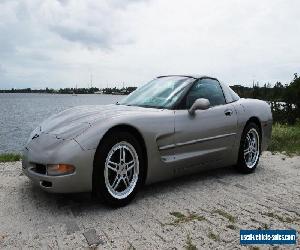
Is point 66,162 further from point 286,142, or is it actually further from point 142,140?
point 286,142

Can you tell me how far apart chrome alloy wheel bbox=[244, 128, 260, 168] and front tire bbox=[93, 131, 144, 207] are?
89.8 inches

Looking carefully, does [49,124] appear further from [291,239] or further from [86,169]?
[291,239]

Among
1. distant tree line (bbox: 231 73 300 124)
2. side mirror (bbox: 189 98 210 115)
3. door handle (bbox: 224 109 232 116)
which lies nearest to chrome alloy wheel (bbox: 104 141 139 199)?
side mirror (bbox: 189 98 210 115)

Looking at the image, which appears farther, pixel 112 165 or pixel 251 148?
pixel 251 148

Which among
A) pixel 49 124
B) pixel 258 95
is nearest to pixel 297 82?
pixel 258 95

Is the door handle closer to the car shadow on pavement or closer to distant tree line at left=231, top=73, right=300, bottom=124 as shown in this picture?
the car shadow on pavement

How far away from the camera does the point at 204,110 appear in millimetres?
5055

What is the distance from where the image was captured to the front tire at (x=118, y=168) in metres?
3.85

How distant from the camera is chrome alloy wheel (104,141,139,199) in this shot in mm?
3995

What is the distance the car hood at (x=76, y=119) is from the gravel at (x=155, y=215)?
2.49 feet

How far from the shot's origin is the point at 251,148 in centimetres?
605

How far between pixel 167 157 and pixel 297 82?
19.4 meters

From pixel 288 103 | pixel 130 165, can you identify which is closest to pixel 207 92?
pixel 130 165

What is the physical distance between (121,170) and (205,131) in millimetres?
1385
